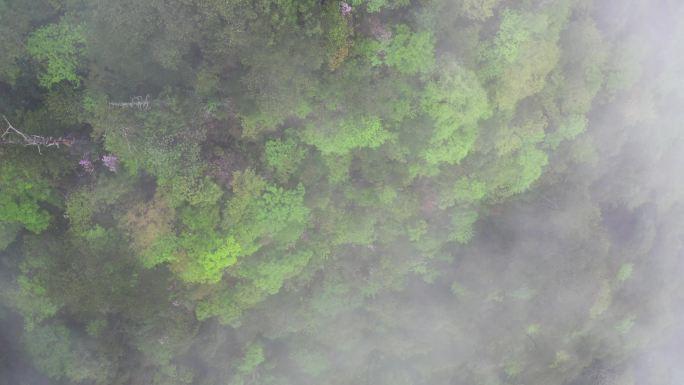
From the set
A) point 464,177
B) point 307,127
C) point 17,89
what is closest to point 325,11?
point 307,127

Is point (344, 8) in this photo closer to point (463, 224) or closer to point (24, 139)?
point (463, 224)

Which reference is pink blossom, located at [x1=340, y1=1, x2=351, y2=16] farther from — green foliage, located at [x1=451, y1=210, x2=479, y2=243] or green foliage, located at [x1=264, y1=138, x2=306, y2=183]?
green foliage, located at [x1=451, y1=210, x2=479, y2=243]

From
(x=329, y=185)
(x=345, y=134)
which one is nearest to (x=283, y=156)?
(x=345, y=134)

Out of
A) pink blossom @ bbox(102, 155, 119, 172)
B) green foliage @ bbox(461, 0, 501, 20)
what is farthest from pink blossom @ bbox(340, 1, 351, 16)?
pink blossom @ bbox(102, 155, 119, 172)

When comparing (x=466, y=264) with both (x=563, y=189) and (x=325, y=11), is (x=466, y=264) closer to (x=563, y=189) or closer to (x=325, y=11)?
(x=563, y=189)

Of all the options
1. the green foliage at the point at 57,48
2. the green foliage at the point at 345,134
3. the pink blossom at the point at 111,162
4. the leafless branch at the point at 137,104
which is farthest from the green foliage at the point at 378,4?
the pink blossom at the point at 111,162

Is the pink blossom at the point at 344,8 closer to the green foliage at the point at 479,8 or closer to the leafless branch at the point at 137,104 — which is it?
the green foliage at the point at 479,8
